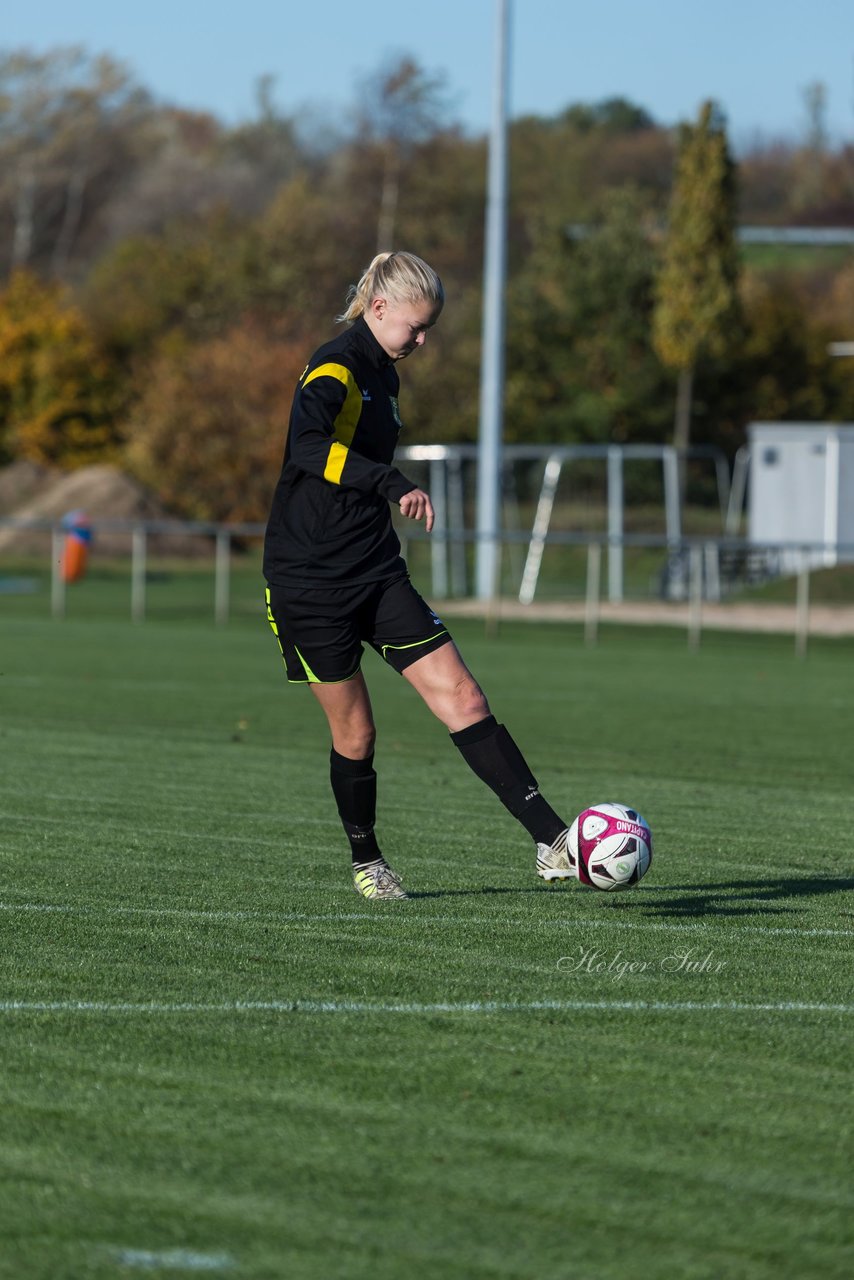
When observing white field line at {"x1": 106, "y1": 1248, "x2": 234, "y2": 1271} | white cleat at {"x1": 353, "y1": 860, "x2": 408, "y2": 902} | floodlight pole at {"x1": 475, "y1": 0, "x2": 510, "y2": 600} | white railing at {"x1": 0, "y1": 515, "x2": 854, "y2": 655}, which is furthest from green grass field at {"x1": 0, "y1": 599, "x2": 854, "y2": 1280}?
floodlight pole at {"x1": 475, "y1": 0, "x2": 510, "y2": 600}

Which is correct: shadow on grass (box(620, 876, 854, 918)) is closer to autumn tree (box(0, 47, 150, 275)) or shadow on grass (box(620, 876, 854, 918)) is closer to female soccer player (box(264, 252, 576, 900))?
female soccer player (box(264, 252, 576, 900))

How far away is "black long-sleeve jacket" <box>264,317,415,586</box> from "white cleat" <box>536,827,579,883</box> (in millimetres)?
1078

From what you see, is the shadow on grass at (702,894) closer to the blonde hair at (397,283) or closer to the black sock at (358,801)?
the black sock at (358,801)

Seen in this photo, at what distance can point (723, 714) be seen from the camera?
1559 centimetres

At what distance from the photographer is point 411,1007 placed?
4812 millimetres

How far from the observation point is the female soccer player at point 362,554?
6.14 metres

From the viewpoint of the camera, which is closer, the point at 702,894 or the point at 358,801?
the point at 358,801

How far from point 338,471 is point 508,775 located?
1204mm

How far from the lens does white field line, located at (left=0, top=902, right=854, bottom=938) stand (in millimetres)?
6078

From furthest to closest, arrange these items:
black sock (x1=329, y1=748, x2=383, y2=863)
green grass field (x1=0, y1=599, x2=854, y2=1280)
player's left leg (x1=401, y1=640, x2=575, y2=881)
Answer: black sock (x1=329, y1=748, x2=383, y2=863) → player's left leg (x1=401, y1=640, x2=575, y2=881) → green grass field (x1=0, y1=599, x2=854, y2=1280)

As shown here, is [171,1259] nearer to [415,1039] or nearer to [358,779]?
[415,1039]

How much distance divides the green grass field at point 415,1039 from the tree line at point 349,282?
36.6m

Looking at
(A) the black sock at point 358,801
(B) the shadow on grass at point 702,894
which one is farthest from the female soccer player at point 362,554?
(B) the shadow on grass at point 702,894

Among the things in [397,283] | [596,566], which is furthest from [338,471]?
[596,566]
